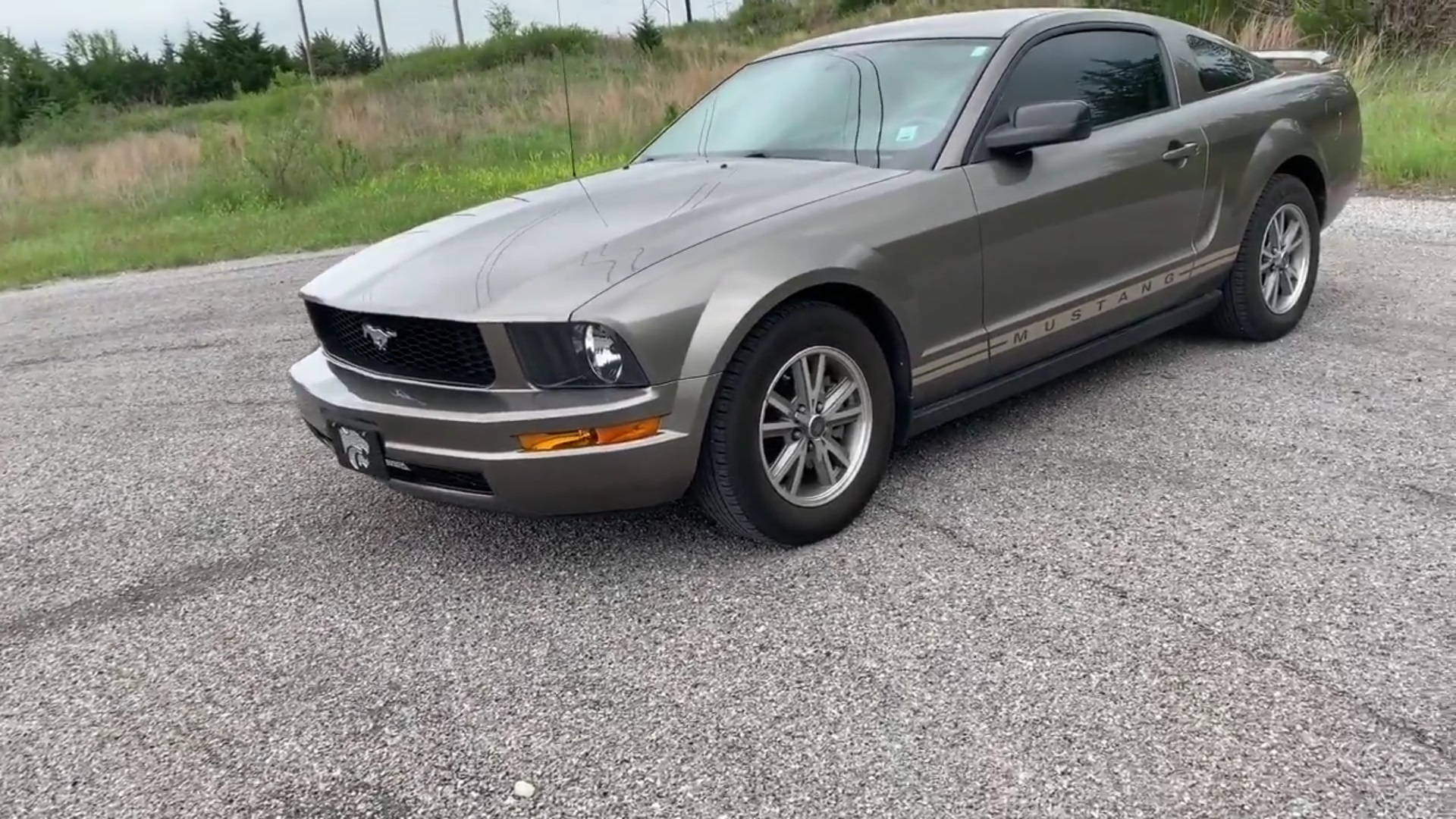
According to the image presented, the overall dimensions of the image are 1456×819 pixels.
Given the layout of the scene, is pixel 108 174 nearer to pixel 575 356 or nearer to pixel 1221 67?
pixel 1221 67

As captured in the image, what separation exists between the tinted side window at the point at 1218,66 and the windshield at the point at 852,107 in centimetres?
129

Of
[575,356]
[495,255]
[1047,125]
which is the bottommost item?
[575,356]

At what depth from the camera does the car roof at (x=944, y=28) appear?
163 inches

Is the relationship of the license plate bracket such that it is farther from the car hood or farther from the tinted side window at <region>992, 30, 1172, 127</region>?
the tinted side window at <region>992, 30, 1172, 127</region>

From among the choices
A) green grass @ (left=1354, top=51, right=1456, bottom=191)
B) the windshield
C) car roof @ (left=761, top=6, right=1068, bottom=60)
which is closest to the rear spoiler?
car roof @ (left=761, top=6, right=1068, bottom=60)

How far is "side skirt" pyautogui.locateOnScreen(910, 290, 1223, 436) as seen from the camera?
3.74 m

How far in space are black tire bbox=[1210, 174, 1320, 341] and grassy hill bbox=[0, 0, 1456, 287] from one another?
4735mm

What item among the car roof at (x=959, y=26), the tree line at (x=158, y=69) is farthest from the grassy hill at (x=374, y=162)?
the tree line at (x=158, y=69)

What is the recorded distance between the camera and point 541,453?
118 inches

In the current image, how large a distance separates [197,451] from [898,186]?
3068 mm

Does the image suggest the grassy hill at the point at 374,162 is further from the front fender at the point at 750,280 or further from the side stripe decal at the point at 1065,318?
the front fender at the point at 750,280

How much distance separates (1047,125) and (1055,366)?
2.84 ft

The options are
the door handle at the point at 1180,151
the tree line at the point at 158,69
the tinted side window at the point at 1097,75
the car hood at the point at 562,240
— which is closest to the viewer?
the car hood at the point at 562,240

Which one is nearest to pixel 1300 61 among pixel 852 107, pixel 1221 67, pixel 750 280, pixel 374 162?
pixel 1221 67
